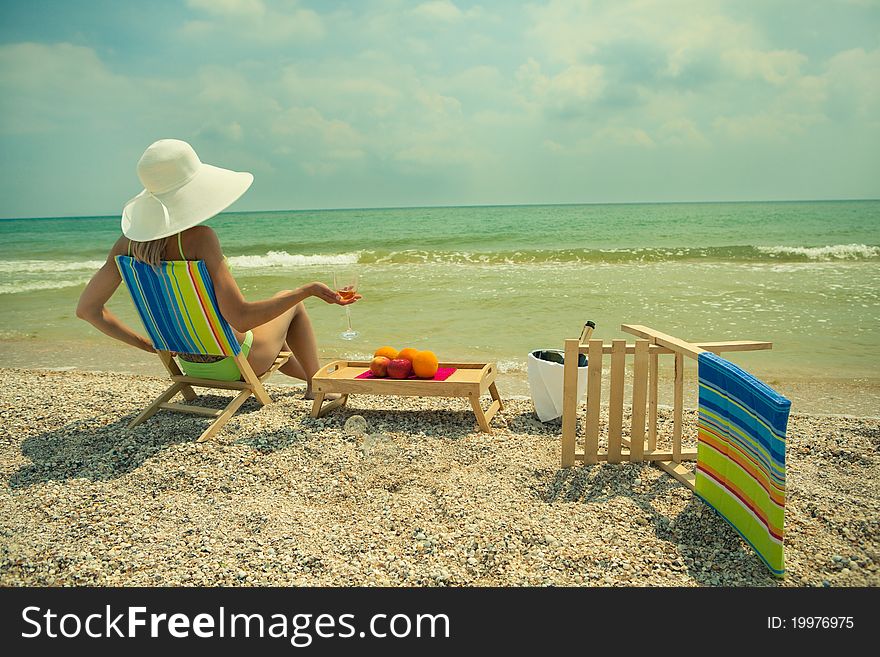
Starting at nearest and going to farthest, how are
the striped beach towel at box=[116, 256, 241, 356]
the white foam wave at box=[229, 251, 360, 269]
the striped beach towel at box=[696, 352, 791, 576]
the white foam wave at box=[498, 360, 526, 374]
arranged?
the striped beach towel at box=[696, 352, 791, 576], the striped beach towel at box=[116, 256, 241, 356], the white foam wave at box=[498, 360, 526, 374], the white foam wave at box=[229, 251, 360, 269]

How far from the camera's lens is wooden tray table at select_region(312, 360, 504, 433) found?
4.05 meters

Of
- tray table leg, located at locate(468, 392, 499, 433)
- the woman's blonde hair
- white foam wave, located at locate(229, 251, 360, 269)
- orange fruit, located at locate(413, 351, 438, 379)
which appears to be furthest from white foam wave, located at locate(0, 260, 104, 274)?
tray table leg, located at locate(468, 392, 499, 433)

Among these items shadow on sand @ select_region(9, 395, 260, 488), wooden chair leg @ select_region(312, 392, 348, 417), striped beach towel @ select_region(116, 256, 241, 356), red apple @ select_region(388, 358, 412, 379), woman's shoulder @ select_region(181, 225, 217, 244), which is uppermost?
woman's shoulder @ select_region(181, 225, 217, 244)

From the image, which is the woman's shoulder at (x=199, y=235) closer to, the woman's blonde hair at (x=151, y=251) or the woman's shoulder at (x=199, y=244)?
the woman's shoulder at (x=199, y=244)

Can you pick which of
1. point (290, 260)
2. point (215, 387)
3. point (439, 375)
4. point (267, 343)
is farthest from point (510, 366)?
point (290, 260)

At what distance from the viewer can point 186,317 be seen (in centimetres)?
388

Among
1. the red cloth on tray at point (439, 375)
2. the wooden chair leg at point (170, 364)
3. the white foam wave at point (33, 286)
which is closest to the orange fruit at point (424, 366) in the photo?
the red cloth on tray at point (439, 375)

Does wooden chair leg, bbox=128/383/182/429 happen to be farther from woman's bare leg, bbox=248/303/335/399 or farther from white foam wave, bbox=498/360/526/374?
white foam wave, bbox=498/360/526/374

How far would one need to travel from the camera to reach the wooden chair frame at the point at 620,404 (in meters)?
3.44

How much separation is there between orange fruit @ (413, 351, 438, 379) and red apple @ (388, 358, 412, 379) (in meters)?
0.04

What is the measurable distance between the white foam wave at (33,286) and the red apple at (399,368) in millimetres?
12325

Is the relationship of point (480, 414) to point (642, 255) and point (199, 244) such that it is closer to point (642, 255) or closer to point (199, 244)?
point (199, 244)

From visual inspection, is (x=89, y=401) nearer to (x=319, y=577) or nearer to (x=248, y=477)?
(x=248, y=477)
